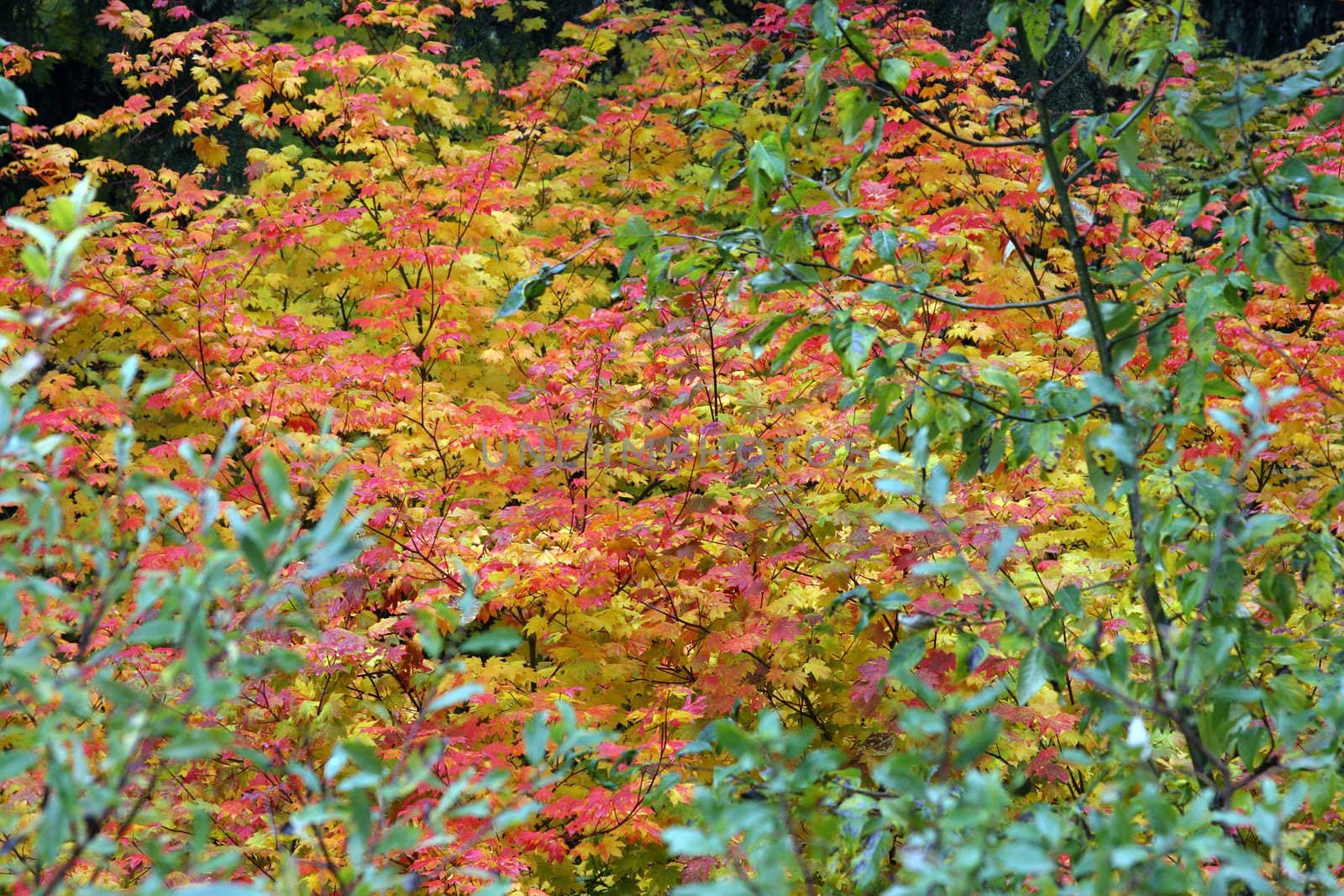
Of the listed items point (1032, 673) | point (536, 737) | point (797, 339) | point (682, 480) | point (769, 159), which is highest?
point (769, 159)

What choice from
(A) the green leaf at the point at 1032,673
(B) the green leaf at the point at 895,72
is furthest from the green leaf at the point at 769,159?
(A) the green leaf at the point at 1032,673

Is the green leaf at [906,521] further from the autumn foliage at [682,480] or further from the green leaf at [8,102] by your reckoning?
the green leaf at [8,102]

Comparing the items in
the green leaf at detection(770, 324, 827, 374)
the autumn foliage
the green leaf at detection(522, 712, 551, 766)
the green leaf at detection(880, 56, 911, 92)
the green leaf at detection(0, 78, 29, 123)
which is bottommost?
the autumn foliage

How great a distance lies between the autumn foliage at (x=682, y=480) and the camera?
3.73 feet

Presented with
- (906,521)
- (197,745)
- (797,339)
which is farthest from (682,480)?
(197,745)

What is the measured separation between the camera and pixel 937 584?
120 inches

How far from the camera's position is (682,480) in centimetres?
388

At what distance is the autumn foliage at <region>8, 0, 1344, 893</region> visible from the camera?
1137 millimetres

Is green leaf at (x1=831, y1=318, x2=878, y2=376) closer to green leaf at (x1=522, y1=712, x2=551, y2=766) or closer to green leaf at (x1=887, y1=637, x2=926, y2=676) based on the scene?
green leaf at (x1=887, y1=637, x2=926, y2=676)

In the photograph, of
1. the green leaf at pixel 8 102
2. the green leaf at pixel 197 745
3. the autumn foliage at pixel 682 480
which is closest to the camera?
the green leaf at pixel 197 745

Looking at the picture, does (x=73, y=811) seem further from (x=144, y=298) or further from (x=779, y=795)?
(x=144, y=298)

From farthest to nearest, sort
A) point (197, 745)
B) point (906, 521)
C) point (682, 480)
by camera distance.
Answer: point (682, 480)
point (906, 521)
point (197, 745)

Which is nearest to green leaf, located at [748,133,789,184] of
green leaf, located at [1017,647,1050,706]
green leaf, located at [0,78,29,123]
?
green leaf, located at [1017,647,1050,706]

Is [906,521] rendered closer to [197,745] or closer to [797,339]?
[797,339]
